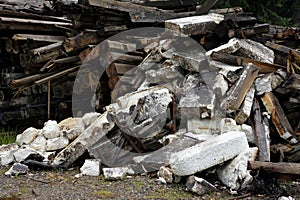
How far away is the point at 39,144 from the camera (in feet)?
19.0

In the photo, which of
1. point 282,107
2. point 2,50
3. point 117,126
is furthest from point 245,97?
point 2,50

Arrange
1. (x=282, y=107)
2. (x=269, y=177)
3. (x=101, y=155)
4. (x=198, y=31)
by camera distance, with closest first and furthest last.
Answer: (x=269, y=177)
(x=101, y=155)
(x=282, y=107)
(x=198, y=31)

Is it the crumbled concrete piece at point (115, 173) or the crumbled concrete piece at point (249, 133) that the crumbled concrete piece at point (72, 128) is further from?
the crumbled concrete piece at point (249, 133)

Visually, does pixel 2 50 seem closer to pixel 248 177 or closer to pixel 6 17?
pixel 6 17

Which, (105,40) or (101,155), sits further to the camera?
(105,40)

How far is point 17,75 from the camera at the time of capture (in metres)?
8.09

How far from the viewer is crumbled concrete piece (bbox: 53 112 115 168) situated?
Answer: 536 centimetres

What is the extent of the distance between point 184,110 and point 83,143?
1533 mm

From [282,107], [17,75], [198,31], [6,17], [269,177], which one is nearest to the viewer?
[269,177]

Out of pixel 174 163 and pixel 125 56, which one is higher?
pixel 125 56

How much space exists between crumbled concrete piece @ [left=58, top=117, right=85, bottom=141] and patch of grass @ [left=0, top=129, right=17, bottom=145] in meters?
1.52

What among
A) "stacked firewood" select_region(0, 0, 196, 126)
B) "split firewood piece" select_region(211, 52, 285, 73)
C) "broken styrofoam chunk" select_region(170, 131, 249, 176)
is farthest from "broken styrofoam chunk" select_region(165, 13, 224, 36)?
"broken styrofoam chunk" select_region(170, 131, 249, 176)

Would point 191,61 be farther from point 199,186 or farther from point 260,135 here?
point 199,186

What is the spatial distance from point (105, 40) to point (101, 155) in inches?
92.2
